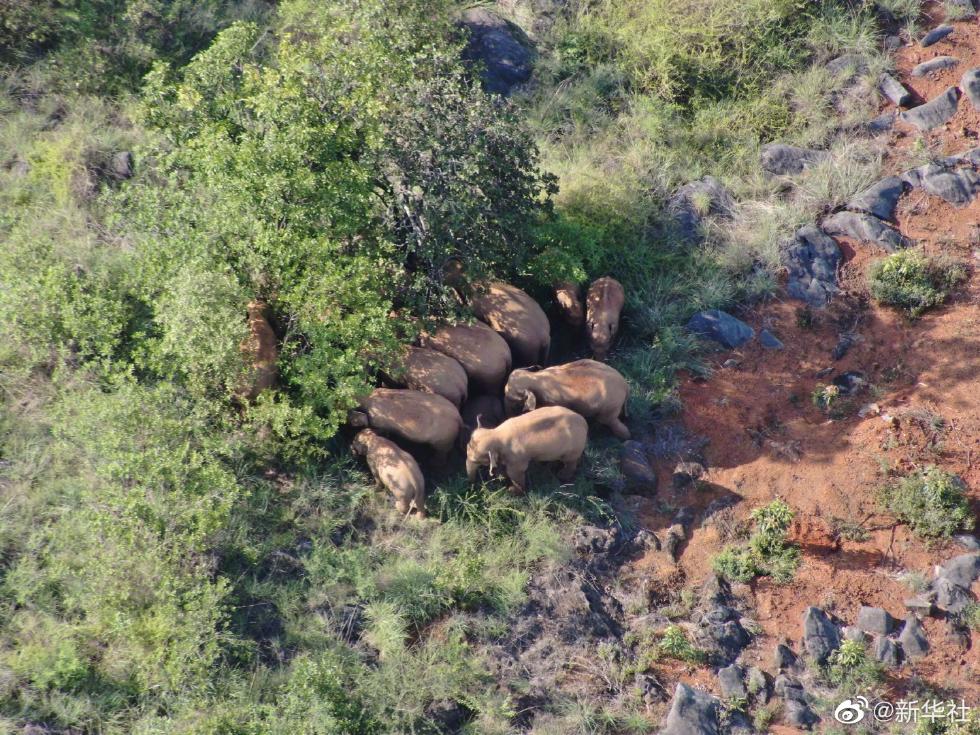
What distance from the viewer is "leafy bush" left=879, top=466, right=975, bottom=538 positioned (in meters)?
9.05

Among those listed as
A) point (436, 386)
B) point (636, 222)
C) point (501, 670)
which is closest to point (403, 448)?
point (436, 386)

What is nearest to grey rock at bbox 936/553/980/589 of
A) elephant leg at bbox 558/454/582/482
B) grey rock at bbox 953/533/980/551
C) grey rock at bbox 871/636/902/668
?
grey rock at bbox 953/533/980/551

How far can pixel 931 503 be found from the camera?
910 cm

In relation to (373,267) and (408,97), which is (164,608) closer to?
(373,267)

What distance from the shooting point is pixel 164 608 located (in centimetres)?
777

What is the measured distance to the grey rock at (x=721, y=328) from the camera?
11.1 metres

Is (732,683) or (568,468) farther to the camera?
(568,468)

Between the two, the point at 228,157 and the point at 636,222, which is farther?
the point at 636,222

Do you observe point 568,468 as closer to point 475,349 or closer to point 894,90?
point 475,349

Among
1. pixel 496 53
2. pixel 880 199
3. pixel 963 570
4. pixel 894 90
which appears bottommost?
pixel 963 570

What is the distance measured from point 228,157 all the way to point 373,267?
187 centimetres

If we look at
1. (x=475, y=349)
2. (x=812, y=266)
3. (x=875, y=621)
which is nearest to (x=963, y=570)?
(x=875, y=621)

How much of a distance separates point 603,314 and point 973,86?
6.59 m

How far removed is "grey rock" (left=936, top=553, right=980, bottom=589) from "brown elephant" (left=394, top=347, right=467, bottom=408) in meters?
4.87
